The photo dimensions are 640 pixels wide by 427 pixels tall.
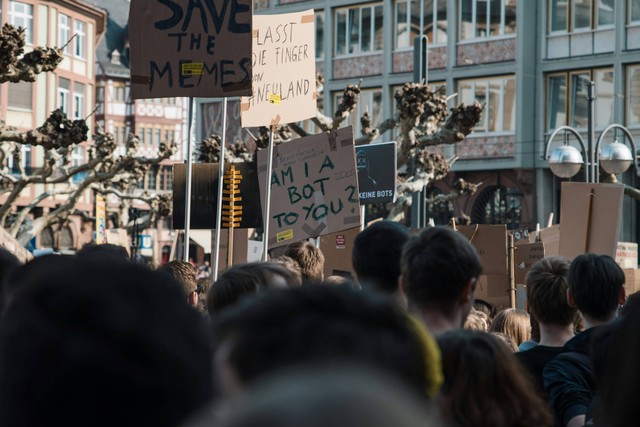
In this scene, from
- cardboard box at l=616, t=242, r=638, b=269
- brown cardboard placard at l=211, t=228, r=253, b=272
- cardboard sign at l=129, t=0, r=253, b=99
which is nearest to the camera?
cardboard sign at l=129, t=0, r=253, b=99

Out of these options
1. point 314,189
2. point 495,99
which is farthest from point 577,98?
point 314,189

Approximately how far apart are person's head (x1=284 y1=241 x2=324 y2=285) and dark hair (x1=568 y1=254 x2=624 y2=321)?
2.28 m

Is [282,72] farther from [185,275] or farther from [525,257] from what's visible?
[185,275]

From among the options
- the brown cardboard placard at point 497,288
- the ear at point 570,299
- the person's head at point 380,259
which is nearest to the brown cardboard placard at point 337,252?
the brown cardboard placard at point 497,288

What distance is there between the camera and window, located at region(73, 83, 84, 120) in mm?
55219

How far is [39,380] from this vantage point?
3.98ft

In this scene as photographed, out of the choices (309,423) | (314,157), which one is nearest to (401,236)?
(309,423)

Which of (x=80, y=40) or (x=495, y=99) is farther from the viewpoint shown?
(x=80, y=40)

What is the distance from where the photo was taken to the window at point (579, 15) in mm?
36000

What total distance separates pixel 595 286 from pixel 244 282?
142cm

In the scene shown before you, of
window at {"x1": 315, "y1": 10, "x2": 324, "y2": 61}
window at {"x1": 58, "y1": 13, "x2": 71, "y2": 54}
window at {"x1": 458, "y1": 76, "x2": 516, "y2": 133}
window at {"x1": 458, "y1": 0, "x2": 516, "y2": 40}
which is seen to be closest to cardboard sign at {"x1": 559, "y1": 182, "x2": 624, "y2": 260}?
window at {"x1": 458, "y1": 76, "x2": 516, "y2": 133}

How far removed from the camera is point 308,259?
6.68 m

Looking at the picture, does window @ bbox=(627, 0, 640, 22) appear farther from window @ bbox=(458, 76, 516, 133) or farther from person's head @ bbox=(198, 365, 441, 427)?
person's head @ bbox=(198, 365, 441, 427)

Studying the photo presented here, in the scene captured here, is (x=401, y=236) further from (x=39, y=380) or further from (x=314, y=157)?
(x=314, y=157)
